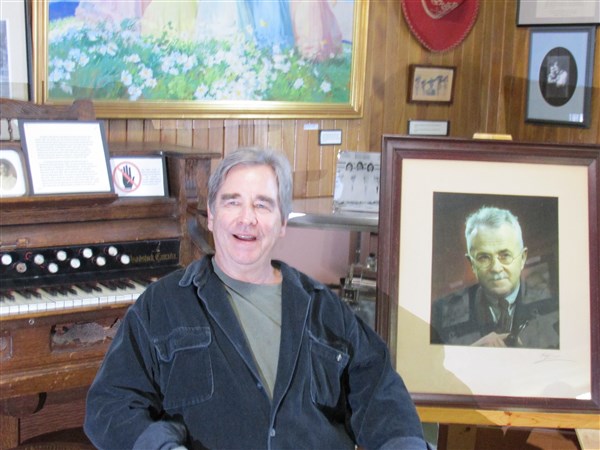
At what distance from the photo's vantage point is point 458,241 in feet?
6.88

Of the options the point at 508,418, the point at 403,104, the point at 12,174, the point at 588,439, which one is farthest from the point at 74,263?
the point at 403,104

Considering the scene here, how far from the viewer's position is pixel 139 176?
8.07 feet

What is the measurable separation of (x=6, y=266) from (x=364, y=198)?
1285mm

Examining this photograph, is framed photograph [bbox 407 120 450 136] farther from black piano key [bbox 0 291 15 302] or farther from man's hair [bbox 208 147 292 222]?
black piano key [bbox 0 291 15 302]

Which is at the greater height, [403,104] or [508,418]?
[403,104]

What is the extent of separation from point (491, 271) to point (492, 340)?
6.8 inches

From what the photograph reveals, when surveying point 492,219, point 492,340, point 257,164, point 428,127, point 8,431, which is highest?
point 428,127

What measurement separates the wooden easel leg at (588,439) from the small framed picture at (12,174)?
1598 millimetres

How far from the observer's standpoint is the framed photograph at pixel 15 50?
2680 mm

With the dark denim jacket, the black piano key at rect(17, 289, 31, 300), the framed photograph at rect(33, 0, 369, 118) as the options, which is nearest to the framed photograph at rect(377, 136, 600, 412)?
the dark denim jacket

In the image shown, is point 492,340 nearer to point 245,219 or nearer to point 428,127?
point 245,219

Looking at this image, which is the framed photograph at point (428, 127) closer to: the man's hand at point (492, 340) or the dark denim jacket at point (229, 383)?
the man's hand at point (492, 340)

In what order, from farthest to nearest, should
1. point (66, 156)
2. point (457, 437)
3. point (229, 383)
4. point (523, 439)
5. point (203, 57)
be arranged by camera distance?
point (203, 57) < point (523, 439) < point (457, 437) < point (66, 156) < point (229, 383)

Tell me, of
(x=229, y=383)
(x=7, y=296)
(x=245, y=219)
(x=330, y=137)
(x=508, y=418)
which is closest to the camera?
(x=229, y=383)
